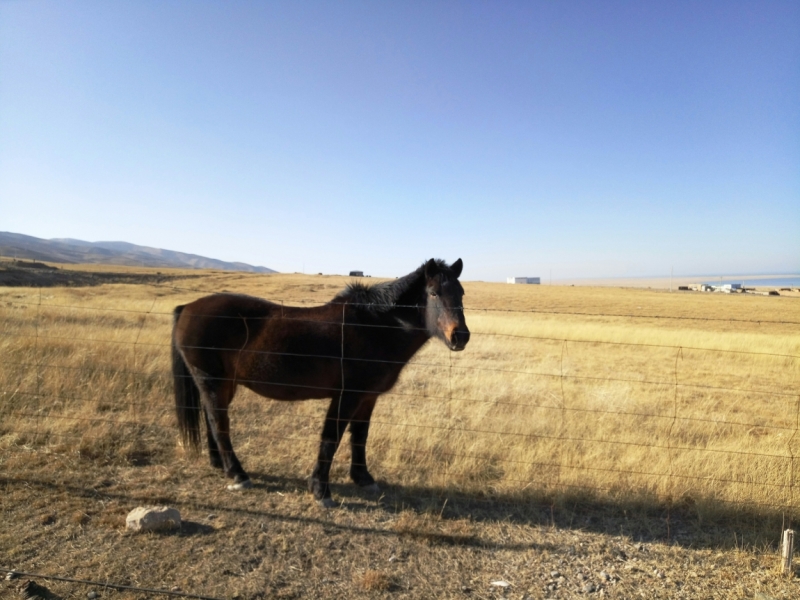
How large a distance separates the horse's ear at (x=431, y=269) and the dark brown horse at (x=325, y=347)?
0.4 inches

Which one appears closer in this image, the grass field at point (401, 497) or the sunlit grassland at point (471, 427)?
the grass field at point (401, 497)

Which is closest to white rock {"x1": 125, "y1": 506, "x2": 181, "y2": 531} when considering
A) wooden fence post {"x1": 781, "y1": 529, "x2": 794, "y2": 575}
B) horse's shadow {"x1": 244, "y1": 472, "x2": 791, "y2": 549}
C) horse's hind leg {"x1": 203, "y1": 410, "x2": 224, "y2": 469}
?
horse's shadow {"x1": 244, "y1": 472, "x2": 791, "y2": 549}

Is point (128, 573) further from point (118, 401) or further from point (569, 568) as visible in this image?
point (118, 401)

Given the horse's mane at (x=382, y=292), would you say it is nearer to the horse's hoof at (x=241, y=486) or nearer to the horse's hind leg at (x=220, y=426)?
the horse's hind leg at (x=220, y=426)

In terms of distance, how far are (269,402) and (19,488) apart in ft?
10.2

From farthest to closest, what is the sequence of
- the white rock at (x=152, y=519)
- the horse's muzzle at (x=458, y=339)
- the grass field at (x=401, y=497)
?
the horse's muzzle at (x=458, y=339)
the white rock at (x=152, y=519)
the grass field at (x=401, y=497)

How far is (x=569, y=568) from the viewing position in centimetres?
327

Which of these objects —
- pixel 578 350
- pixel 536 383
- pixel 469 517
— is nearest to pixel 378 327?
pixel 469 517

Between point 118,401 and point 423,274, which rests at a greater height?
point 423,274

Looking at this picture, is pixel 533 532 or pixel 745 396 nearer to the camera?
pixel 533 532

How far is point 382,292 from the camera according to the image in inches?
175

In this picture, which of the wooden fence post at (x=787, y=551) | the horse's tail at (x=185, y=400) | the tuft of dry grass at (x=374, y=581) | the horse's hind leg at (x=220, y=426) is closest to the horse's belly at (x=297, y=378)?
the horse's hind leg at (x=220, y=426)

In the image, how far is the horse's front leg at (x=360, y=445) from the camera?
443cm

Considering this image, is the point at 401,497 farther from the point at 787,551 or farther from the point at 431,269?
the point at 787,551
